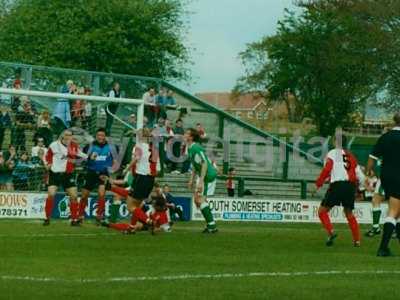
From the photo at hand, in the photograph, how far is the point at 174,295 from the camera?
37.2ft

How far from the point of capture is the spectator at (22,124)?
29.7 m

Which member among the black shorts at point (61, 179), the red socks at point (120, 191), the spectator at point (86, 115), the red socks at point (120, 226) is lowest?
the red socks at point (120, 226)

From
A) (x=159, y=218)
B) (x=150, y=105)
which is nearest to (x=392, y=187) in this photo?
(x=159, y=218)

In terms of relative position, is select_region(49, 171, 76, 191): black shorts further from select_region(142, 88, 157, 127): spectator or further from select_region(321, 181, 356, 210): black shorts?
select_region(142, 88, 157, 127): spectator

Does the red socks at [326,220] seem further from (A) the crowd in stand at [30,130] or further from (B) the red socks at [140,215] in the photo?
(A) the crowd in stand at [30,130]

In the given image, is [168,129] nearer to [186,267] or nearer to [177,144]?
[177,144]

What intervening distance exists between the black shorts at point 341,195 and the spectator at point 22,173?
1178 cm

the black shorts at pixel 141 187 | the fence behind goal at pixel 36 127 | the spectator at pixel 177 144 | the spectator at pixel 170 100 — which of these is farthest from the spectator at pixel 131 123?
the black shorts at pixel 141 187

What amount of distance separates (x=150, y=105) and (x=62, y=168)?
364 inches

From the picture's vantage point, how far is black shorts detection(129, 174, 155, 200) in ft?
73.1

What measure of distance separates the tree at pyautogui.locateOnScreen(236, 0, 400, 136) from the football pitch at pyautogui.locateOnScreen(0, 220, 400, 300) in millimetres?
46373

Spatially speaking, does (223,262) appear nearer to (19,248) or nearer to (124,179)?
(19,248)

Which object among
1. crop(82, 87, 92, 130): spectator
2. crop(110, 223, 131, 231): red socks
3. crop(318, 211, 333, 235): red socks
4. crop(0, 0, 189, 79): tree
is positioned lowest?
crop(110, 223, 131, 231): red socks

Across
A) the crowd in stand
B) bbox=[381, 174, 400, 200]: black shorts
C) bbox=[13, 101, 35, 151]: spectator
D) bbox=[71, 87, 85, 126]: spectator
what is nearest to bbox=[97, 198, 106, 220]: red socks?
the crowd in stand
